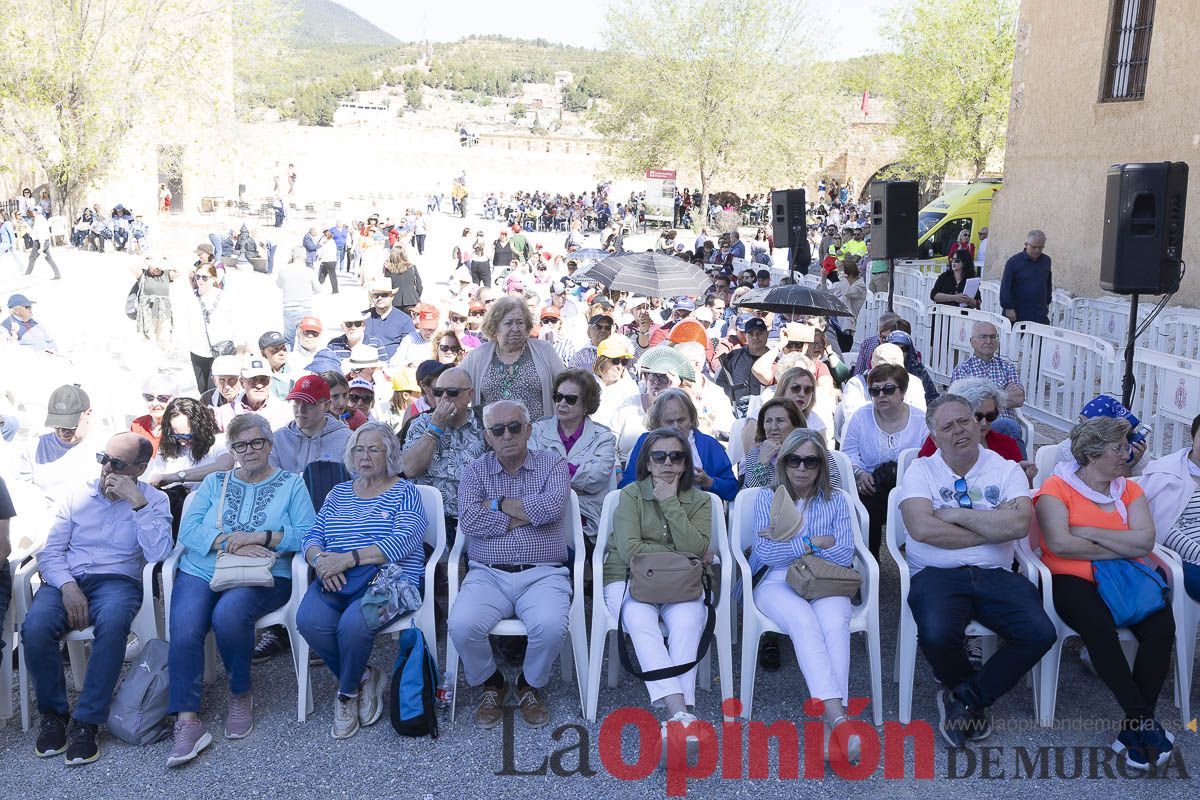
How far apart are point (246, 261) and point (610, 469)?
2400 centimetres

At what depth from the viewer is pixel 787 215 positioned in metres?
14.1

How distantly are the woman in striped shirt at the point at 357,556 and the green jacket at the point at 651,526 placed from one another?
853mm

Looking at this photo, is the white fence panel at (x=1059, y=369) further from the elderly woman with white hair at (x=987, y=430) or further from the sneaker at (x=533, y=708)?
the sneaker at (x=533, y=708)

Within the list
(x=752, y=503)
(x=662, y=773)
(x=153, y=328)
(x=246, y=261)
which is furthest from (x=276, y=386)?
(x=246, y=261)

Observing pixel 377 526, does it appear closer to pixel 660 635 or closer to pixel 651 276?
pixel 660 635

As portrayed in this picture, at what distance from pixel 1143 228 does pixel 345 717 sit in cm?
614

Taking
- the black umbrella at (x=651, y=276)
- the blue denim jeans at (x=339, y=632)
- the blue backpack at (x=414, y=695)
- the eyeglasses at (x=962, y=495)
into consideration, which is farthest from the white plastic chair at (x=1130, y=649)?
the black umbrella at (x=651, y=276)

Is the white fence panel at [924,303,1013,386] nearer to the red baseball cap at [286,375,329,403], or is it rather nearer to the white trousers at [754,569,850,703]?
the white trousers at [754,569,850,703]

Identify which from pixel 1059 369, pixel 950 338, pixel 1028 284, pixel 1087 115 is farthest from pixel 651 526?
pixel 1087 115

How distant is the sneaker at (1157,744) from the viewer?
390 cm

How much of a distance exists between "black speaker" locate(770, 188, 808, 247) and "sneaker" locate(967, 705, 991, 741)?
10345 millimetres

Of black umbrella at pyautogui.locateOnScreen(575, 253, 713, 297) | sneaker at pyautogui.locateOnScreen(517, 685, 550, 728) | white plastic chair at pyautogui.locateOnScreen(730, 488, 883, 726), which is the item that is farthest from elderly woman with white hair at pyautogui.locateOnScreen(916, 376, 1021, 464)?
black umbrella at pyautogui.locateOnScreen(575, 253, 713, 297)

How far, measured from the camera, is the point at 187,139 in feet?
80.7

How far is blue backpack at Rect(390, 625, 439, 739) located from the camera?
4195 mm
